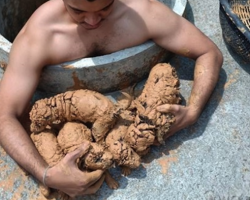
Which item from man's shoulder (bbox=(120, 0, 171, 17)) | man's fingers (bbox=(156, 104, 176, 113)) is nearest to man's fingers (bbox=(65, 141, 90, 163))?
man's fingers (bbox=(156, 104, 176, 113))

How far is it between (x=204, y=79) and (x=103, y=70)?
614 millimetres

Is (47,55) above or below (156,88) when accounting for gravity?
above

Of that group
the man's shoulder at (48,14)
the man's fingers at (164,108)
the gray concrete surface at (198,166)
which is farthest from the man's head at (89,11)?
the gray concrete surface at (198,166)

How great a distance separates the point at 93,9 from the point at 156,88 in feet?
1.83

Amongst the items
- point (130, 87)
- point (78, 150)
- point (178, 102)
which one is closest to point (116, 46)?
point (130, 87)

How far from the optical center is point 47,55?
234 cm

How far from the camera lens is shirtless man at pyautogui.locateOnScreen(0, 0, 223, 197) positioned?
2148 millimetres

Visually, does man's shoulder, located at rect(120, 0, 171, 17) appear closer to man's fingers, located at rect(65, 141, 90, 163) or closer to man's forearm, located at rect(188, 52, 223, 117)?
man's forearm, located at rect(188, 52, 223, 117)

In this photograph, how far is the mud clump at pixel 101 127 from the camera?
2.18 m

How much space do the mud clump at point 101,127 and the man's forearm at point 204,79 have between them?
19 cm

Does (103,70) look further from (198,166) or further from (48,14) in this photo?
(198,166)

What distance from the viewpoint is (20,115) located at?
2359 mm

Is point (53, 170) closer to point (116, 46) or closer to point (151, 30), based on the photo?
point (116, 46)

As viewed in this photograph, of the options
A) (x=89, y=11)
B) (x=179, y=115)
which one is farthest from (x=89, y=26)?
(x=179, y=115)
